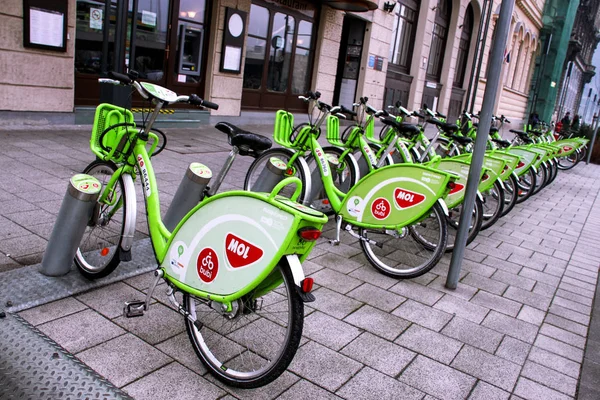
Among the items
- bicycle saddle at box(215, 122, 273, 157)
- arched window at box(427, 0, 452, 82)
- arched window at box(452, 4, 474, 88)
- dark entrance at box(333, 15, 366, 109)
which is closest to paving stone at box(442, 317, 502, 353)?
bicycle saddle at box(215, 122, 273, 157)

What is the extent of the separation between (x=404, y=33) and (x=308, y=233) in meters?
16.6

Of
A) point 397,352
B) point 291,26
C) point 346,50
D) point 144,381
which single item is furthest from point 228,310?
point 346,50

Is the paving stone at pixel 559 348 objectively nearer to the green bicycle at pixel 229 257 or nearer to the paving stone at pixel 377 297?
the paving stone at pixel 377 297

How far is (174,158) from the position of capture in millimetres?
Answer: 7328

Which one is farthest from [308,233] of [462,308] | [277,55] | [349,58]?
[349,58]

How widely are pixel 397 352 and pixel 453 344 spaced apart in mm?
428

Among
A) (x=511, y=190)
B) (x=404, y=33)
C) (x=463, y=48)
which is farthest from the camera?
(x=463, y=48)

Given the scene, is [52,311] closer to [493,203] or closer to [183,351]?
[183,351]

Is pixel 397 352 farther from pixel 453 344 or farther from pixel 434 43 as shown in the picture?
pixel 434 43

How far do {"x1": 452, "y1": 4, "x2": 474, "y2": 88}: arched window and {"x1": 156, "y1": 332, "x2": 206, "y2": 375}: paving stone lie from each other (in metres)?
21.0

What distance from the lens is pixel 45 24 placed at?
7719 millimetres

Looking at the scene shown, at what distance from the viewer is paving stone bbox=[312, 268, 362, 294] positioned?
3.80 meters

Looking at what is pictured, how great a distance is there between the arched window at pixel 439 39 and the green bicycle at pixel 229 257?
688 inches

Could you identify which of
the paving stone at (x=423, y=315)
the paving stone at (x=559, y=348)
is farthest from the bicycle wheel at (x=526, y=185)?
the paving stone at (x=423, y=315)
